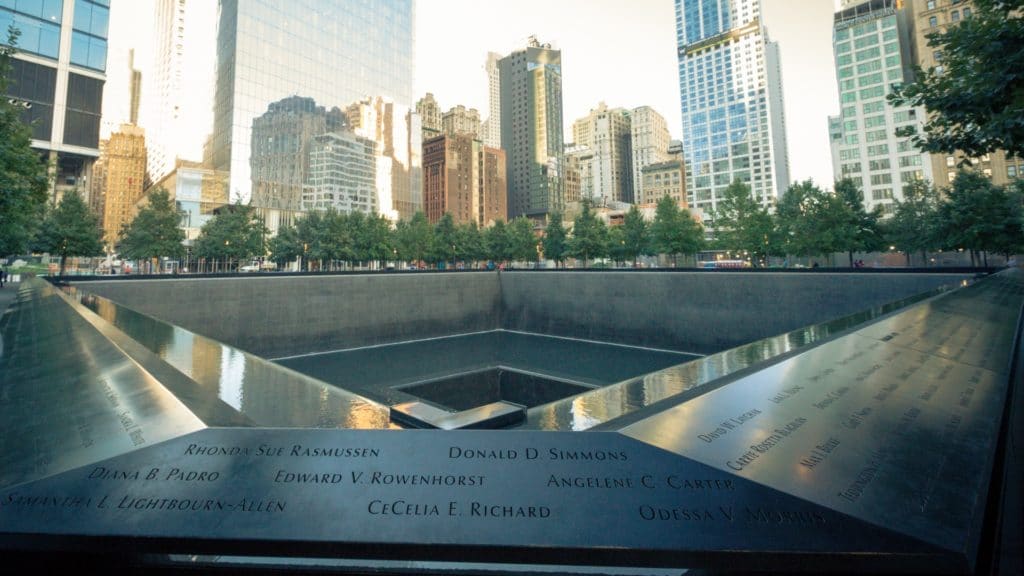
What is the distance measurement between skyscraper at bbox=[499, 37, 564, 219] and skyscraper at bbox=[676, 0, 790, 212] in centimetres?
4201

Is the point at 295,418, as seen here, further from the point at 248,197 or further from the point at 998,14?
the point at 248,197

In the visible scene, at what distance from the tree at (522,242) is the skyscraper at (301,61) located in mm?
33641

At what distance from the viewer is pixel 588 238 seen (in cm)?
4600

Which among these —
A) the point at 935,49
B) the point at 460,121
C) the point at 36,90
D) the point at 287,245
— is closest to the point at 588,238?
the point at 287,245

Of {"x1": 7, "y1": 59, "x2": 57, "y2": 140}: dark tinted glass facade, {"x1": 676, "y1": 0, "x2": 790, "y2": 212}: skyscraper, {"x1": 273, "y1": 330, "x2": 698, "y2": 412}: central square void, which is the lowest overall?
{"x1": 273, "y1": 330, "x2": 698, "y2": 412}: central square void

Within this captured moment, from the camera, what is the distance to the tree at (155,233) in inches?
1335

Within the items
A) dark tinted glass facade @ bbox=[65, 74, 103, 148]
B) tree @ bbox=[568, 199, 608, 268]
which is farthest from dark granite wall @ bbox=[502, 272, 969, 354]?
dark tinted glass facade @ bbox=[65, 74, 103, 148]

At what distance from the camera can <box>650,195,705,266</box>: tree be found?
1551 inches

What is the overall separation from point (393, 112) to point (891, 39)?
81315 millimetres

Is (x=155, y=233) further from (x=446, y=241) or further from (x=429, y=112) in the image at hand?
(x=429, y=112)

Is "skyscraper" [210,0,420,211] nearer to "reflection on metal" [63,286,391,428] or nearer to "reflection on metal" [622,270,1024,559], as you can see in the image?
"reflection on metal" [63,286,391,428]

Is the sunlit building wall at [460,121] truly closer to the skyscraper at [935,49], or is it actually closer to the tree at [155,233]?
the skyscraper at [935,49]

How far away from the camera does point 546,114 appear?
15088 cm

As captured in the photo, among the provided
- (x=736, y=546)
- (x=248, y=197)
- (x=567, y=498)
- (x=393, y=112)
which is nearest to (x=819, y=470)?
(x=736, y=546)
